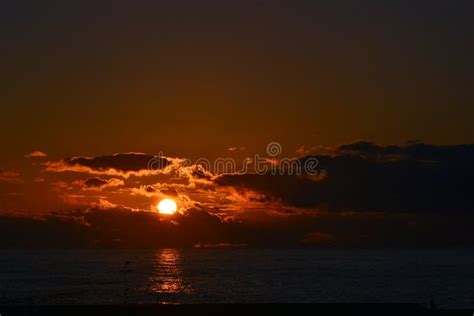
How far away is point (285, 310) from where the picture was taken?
59.4 meters

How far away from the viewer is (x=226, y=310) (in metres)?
58.5

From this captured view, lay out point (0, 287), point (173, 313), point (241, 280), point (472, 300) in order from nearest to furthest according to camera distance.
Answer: point (173, 313) → point (472, 300) → point (0, 287) → point (241, 280)

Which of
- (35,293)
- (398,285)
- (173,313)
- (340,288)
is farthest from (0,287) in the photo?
(173,313)

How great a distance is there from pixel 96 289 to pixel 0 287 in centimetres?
2405

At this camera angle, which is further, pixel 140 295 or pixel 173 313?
pixel 140 295

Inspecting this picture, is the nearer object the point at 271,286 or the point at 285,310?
the point at 285,310

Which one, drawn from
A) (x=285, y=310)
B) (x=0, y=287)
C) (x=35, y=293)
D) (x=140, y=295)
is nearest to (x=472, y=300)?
(x=140, y=295)

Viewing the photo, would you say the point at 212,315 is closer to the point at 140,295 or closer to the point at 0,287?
the point at 140,295

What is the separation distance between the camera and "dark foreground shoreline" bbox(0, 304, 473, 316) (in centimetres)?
5728

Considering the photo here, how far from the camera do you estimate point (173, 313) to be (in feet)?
188

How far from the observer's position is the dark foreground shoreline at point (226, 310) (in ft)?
188

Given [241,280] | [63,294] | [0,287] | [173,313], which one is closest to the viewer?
[173,313]

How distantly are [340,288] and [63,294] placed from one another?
2121 inches

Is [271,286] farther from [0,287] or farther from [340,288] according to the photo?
[0,287]
